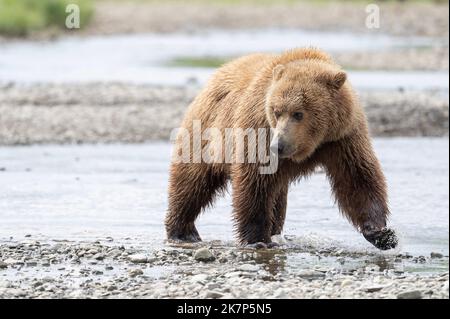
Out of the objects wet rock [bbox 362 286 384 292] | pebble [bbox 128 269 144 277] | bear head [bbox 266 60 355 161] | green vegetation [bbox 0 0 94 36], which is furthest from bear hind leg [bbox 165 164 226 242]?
green vegetation [bbox 0 0 94 36]

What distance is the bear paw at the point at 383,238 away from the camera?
8203mm

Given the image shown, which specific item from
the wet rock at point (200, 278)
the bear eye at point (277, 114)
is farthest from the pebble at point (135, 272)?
the bear eye at point (277, 114)

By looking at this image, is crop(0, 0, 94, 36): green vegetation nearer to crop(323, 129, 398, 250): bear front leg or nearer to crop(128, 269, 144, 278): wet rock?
crop(323, 129, 398, 250): bear front leg

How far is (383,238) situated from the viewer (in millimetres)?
8219

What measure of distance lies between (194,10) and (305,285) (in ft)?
115

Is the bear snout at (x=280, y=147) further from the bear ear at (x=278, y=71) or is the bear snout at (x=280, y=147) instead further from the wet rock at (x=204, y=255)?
the wet rock at (x=204, y=255)

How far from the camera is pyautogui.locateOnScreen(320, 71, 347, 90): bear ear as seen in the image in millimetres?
7676

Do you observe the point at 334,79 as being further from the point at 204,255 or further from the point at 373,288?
the point at 373,288

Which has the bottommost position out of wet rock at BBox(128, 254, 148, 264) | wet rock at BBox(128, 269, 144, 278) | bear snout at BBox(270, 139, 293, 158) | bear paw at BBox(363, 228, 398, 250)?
wet rock at BBox(128, 254, 148, 264)

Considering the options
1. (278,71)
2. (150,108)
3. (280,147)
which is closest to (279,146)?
(280,147)

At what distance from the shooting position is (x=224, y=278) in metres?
7.11

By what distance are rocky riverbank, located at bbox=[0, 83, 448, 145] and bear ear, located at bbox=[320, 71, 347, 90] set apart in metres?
7.05
